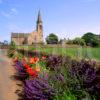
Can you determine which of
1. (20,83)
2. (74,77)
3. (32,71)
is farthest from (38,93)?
(20,83)

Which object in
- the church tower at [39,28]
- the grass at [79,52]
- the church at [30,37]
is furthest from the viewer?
the church tower at [39,28]

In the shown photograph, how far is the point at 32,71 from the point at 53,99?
367 centimetres

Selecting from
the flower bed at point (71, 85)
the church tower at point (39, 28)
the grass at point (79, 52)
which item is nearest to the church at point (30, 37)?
the church tower at point (39, 28)

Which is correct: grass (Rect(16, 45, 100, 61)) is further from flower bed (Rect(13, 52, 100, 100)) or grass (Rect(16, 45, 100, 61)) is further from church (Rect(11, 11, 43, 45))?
church (Rect(11, 11, 43, 45))

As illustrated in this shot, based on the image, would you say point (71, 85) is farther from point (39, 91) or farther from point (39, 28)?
point (39, 28)

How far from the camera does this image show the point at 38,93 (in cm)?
781

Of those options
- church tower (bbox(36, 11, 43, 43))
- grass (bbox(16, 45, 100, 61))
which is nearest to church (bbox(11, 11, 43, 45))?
church tower (bbox(36, 11, 43, 43))

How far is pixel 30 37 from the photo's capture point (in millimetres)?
116812

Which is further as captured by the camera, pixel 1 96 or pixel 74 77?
pixel 1 96

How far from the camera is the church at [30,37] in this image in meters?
116

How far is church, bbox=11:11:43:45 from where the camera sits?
382ft

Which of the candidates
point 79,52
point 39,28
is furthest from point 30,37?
point 79,52

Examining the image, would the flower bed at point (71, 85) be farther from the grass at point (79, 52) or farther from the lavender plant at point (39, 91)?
the grass at point (79, 52)

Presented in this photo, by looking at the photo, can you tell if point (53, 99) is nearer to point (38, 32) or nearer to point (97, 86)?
point (97, 86)
